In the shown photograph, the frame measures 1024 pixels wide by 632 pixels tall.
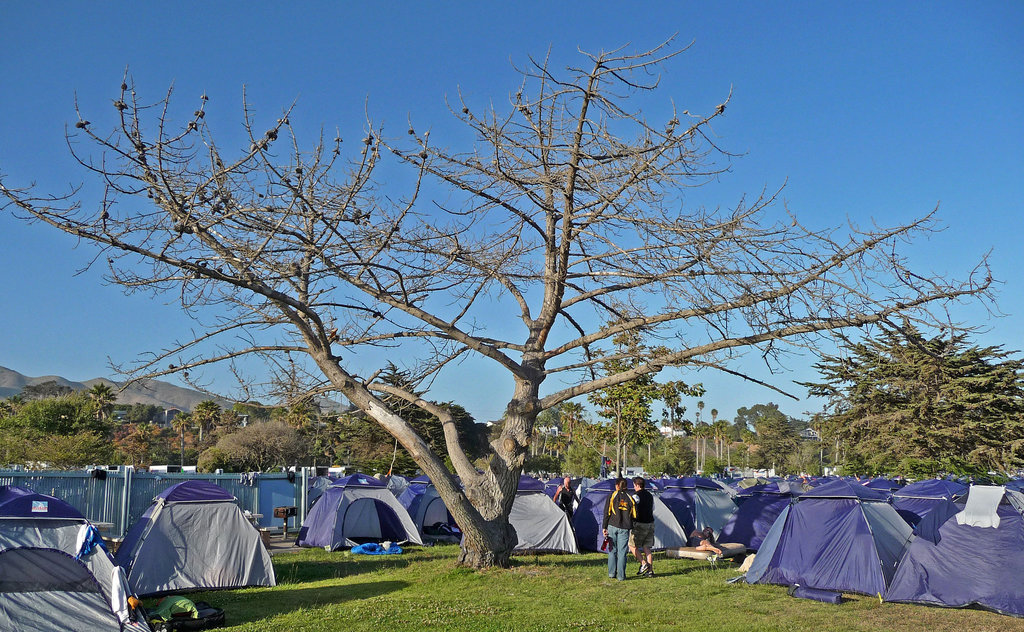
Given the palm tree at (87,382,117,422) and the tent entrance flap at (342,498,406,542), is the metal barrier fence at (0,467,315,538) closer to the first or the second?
the tent entrance flap at (342,498,406,542)

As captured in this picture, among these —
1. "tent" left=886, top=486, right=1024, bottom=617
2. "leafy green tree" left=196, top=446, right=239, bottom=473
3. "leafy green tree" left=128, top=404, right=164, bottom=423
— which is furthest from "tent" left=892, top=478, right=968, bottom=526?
"leafy green tree" left=128, top=404, right=164, bottom=423

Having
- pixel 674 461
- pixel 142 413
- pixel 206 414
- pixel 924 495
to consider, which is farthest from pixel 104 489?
pixel 142 413

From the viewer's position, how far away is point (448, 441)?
12375 mm

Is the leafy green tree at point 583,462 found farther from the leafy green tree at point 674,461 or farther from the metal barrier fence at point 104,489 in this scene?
the metal barrier fence at point 104,489

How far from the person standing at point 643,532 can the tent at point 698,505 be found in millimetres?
5040

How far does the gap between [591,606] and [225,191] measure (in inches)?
256

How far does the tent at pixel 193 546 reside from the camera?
10773mm

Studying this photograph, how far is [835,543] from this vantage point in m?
10.8

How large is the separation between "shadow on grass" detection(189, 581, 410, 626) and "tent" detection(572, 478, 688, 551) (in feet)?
21.0

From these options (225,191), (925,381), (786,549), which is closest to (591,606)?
(786,549)

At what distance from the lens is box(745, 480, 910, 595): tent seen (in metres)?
10.4

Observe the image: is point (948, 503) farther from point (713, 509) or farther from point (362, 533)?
point (362, 533)

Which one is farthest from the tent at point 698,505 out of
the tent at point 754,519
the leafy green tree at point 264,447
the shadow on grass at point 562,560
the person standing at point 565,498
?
the leafy green tree at point 264,447

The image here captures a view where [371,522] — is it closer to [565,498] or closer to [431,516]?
[431,516]
